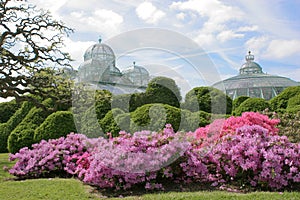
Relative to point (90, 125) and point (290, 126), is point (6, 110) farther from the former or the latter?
point (290, 126)

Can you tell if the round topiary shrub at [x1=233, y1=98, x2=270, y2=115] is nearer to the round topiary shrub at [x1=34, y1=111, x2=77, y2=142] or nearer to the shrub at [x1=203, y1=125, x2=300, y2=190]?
the round topiary shrub at [x1=34, y1=111, x2=77, y2=142]

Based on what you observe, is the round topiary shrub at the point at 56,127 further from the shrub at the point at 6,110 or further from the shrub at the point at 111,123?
the shrub at the point at 6,110

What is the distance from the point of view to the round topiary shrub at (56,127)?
405 inches

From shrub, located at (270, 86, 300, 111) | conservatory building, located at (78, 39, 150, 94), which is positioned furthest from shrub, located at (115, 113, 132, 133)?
shrub, located at (270, 86, 300, 111)

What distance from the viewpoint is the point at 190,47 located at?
20.8 ft

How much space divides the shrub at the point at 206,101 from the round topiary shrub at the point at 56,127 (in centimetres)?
361

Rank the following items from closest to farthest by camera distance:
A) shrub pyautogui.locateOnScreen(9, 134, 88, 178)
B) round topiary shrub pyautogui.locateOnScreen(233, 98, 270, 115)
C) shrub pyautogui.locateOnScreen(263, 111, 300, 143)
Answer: shrub pyautogui.locateOnScreen(9, 134, 88, 178), shrub pyautogui.locateOnScreen(263, 111, 300, 143), round topiary shrub pyautogui.locateOnScreen(233, 98, 270, 115)

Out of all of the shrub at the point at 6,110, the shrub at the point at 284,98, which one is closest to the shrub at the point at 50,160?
the shrub at the point at 284,98

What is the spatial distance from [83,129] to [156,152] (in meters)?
5.31

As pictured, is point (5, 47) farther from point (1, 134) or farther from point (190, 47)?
point (190, 47)

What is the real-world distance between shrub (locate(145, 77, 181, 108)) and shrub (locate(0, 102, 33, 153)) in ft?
15.3

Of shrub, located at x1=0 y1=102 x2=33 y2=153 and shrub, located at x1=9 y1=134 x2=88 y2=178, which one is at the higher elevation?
shrub, located at x1=0 y1=102 x2=33 y2=153

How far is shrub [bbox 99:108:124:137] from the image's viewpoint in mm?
10109

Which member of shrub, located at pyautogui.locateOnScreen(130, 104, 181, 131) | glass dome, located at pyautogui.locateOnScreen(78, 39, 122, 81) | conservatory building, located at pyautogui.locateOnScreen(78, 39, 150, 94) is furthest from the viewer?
shrub, located at pyautogui.locateOnScreen(130, 104, 181, 131)
